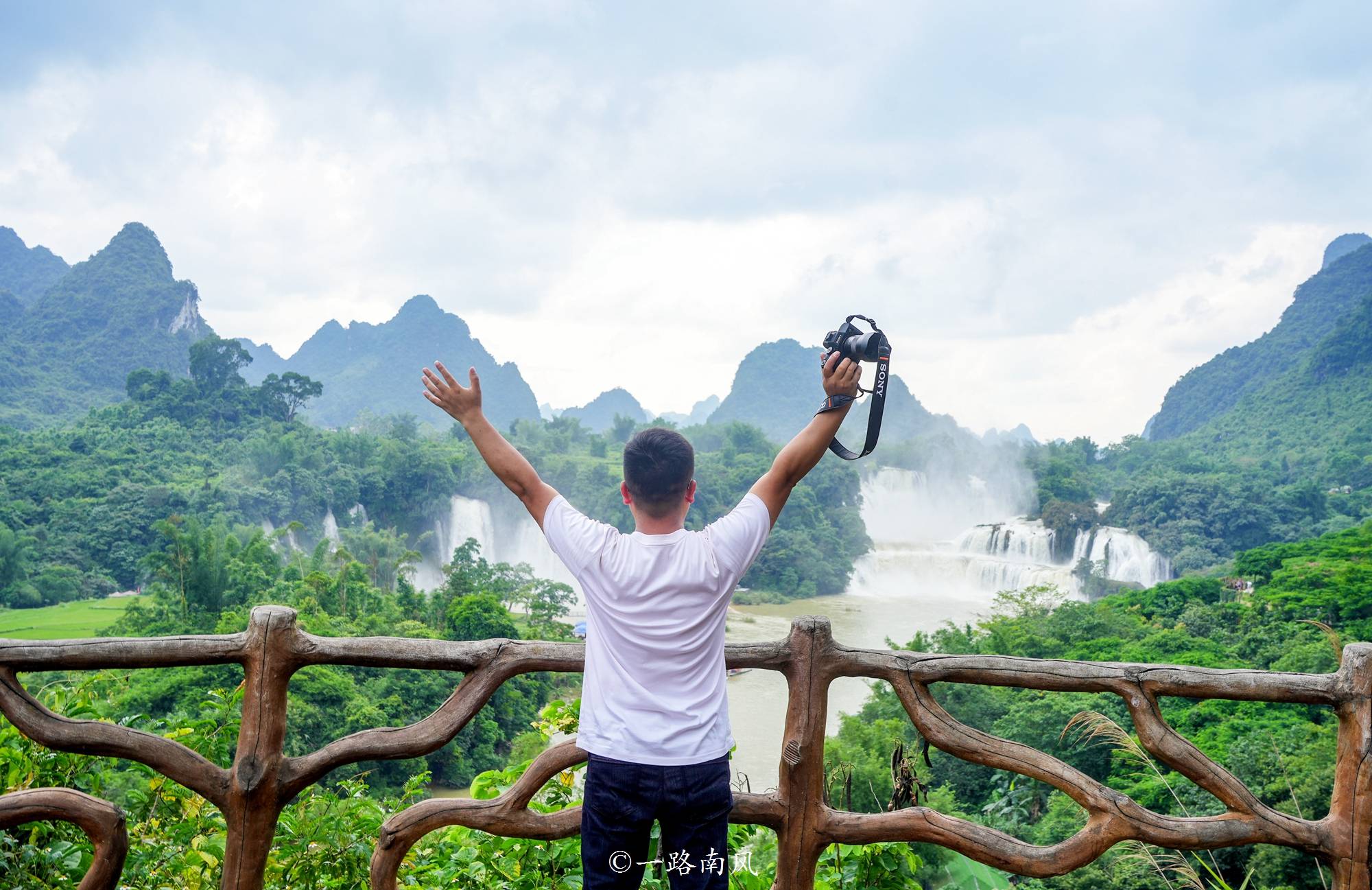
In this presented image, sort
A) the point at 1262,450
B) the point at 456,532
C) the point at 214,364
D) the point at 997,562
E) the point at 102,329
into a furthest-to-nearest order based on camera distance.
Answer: the point at 102,329, the point at 1262,450, the point at 214,364, the point at 456,532, the point at 997,562

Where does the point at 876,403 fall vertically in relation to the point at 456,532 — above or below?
above

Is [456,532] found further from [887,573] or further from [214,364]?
[887,573]

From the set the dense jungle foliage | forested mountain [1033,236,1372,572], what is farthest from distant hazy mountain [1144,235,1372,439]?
the dense jungle foliage

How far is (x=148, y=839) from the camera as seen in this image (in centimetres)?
208

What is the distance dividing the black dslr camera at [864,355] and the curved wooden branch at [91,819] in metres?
1.48

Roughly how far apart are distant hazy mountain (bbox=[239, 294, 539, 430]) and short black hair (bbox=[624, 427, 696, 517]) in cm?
9855

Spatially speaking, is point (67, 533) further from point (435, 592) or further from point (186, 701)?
point (186, 701)

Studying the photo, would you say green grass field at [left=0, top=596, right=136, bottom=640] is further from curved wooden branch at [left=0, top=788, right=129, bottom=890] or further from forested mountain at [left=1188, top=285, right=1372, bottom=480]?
forested mountain at [left=1188, top=285, right=1372, bottom=480]

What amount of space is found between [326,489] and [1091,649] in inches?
1239

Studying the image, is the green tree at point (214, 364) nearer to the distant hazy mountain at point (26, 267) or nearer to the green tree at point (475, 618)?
the green tree at point (475, 618)

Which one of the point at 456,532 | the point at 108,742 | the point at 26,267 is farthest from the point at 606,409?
the point at 108,742

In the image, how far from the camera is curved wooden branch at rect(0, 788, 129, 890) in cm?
175

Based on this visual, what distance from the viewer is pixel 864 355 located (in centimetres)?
160

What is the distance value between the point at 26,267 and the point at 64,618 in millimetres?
71236
